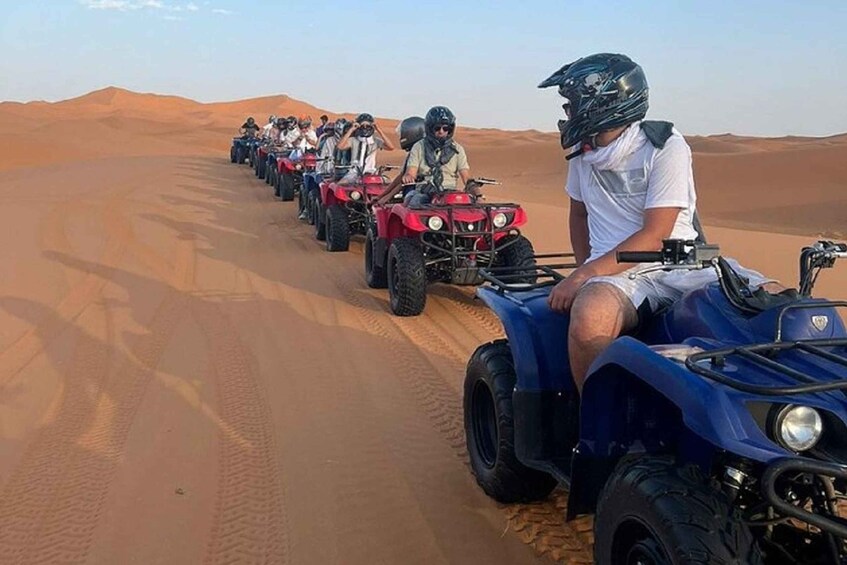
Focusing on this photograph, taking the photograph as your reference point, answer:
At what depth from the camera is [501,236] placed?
7.68 metres

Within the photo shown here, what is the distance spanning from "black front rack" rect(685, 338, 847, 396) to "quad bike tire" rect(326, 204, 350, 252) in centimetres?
887

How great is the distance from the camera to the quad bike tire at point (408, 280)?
727 cm

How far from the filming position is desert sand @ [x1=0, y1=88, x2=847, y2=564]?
3566mm

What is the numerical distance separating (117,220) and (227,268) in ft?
16.6

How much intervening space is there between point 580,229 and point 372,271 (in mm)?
4860

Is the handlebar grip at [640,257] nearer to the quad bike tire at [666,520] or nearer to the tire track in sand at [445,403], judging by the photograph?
the quad bike tire at [666,520]

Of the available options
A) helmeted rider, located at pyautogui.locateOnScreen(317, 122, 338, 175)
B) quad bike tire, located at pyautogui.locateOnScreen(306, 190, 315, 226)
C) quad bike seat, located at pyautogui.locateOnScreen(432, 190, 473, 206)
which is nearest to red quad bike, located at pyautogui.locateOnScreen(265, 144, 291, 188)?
A: helmeted rider, located at pyautogui.locateOnScreen(317, 122, 338, 175)

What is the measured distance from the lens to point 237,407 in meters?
5.12

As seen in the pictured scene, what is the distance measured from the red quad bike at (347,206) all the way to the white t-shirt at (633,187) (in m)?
7.41

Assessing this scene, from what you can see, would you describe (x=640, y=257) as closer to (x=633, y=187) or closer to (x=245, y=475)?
(x=633, y=187)

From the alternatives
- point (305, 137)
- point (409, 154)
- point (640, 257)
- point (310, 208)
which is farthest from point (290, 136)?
point (640, 257)

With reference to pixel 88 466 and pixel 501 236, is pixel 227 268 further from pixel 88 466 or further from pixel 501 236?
pixel 88 466

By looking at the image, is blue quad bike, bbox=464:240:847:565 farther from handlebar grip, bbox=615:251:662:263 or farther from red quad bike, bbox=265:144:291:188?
red quad bike, bbox=265:144:291:188

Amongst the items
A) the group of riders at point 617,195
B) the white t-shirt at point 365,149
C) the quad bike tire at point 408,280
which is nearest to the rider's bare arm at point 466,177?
the quad bike tire at point 408,280
